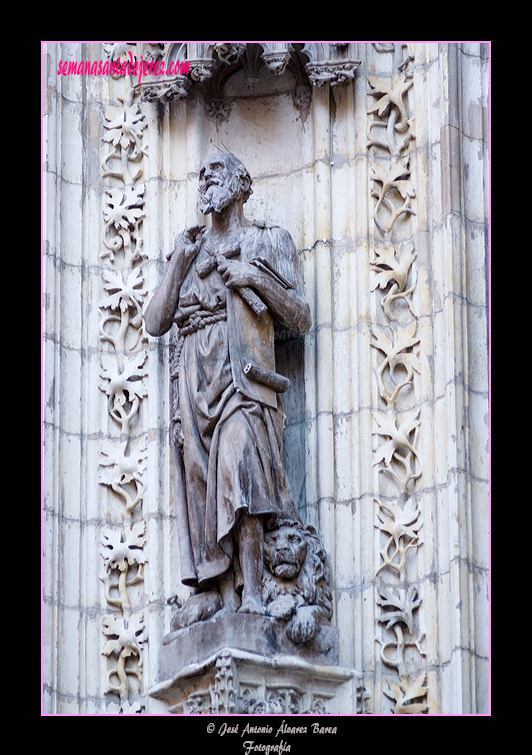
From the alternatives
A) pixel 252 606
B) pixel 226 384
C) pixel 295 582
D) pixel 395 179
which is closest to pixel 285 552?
pixel 295 582

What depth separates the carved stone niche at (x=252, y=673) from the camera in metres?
9.98

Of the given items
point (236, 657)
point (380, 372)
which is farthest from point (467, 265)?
point (236, 657)

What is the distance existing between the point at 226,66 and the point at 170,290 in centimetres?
138

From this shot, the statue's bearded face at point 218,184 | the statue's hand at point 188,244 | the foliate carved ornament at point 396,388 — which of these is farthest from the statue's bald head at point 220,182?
the foliate carved ornament at point 396,388

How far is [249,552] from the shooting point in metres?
10.3

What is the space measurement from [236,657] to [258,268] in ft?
6.04

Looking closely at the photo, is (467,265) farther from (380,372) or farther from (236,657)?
(236,657)

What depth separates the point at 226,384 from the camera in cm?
1050

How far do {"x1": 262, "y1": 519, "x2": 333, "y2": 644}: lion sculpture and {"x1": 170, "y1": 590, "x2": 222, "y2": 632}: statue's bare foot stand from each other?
24cm

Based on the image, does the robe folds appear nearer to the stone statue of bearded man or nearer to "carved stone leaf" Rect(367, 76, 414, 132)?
the stone statue of bearded man

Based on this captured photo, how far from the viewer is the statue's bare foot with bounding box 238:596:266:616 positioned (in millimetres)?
10148

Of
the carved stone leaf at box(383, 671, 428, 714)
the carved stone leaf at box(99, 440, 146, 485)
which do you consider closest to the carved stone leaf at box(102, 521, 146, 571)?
the carved stone leaf at box(99, 440, 146, 485)

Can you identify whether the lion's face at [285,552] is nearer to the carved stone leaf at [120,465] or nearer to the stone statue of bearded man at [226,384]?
the stone statue of bearded man at [226,384]

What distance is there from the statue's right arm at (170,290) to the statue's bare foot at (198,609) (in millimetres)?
1292
